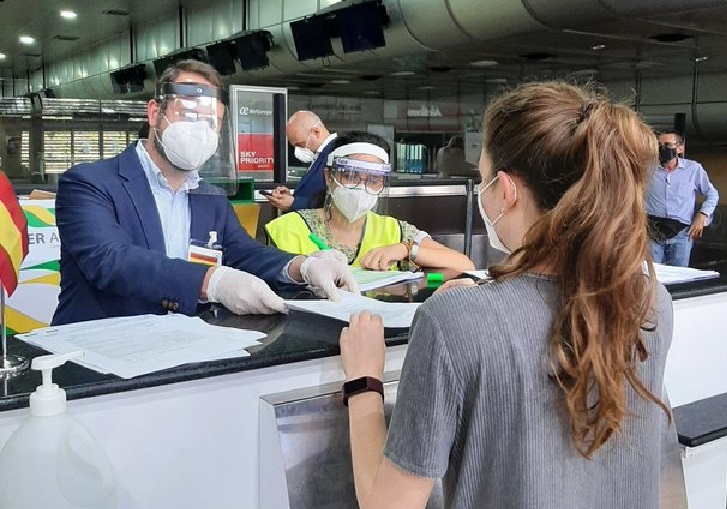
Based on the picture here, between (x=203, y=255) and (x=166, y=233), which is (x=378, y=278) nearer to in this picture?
(x=203, y=255)

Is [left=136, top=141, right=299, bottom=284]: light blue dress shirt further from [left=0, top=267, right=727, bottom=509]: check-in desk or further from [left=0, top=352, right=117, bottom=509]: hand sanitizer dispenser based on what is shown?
[left=0, top=352, right=117, bottom=509]: hand sanitizer dispenser

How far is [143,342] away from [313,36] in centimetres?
804

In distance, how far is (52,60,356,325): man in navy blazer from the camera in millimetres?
1541

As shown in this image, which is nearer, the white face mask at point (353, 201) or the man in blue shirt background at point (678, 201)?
the white face mask at point (353, 201)

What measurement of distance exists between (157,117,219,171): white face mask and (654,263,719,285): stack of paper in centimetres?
119

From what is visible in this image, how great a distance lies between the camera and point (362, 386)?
1.11m

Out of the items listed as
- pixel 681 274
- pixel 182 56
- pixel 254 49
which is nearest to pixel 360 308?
pixel 681 274

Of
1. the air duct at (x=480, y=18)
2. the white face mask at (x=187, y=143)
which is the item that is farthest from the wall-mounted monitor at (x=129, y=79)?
the white face mask at (x=187, y=143)

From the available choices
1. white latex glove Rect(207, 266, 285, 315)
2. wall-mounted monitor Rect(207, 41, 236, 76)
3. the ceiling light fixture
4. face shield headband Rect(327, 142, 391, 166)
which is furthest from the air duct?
white latex glove Rect(207, 266, 285, 315)

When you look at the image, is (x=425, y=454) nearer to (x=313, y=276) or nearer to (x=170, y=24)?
(x=313, y=276)

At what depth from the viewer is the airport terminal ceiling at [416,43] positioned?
6.43m

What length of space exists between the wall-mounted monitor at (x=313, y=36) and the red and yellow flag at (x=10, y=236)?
25.6ft

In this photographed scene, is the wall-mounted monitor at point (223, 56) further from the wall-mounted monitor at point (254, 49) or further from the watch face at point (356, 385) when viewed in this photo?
the watch face at point (356, 385)

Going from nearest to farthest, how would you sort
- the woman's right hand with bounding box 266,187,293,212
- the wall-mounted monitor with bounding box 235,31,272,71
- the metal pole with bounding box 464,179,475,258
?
the woman's right hand with bounding box 266,187,293,212 → the metal pole with bounding box 464,179,475,258 → the wall-mounted monitor with bounding box 235,31,272,71
